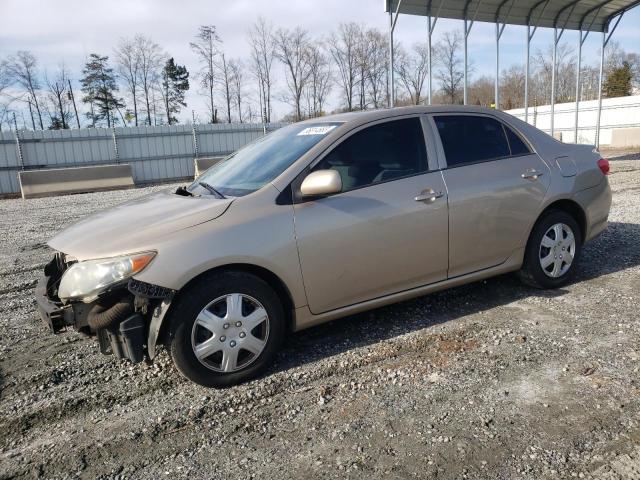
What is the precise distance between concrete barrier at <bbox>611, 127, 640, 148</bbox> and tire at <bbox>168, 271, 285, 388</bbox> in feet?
102

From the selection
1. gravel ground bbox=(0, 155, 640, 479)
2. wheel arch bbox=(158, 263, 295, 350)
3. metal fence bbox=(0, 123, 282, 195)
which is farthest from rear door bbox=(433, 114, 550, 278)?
metal fence bbox=(0, 123, 282, 195)

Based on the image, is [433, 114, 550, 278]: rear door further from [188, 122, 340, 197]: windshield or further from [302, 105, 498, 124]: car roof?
[188, 122, 340, 197]: windshield

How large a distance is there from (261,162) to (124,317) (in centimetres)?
160

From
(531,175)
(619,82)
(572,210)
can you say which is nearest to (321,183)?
(531,175)

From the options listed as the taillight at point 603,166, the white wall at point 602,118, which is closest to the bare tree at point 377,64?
the white wall at point 602,118

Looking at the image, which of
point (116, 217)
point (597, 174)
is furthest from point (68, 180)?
point (597, 174)

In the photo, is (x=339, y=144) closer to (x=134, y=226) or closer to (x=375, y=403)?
(x=134, y=226)

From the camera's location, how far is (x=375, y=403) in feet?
9.87

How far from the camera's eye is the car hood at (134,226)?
10.1 feet

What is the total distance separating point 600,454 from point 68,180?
744 inches

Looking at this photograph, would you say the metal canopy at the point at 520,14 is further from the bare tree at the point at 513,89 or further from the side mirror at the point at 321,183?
the bare tree at the point at 513,89

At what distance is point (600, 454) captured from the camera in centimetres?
245

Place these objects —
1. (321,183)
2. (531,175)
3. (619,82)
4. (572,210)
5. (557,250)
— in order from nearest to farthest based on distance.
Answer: (321,183), (531,175), (557,250), (572,210), (619,82)

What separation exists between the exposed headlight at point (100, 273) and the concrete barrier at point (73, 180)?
54.0 ft
